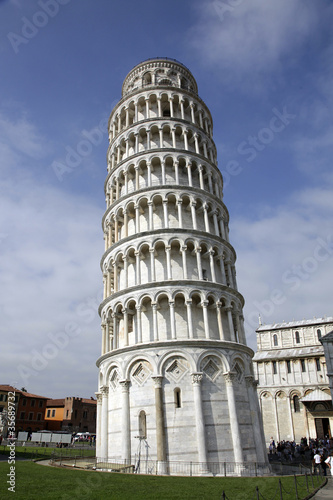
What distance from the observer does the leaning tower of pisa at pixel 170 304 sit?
22.9 meters

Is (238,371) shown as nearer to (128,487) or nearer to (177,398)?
(177,398)

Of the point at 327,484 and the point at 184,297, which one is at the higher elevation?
the point at 184,297

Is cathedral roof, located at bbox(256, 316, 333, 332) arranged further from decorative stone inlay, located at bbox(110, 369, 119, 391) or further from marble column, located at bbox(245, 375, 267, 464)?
decorative stone inlay, located at bbox(110, 369, 119, 391)

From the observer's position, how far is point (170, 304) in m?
25.6

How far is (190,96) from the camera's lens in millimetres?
36312

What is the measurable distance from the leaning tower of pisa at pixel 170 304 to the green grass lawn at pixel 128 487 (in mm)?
3364

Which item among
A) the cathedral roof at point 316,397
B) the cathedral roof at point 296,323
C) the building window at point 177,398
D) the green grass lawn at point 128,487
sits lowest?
the green grass lawn at point 128,487

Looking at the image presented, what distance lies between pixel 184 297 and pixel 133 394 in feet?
23.5

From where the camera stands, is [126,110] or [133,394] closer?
[133,394]

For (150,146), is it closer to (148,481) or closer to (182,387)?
(182,387)

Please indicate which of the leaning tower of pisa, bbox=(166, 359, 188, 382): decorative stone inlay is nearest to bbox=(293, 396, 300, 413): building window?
the leaning tower of pisa

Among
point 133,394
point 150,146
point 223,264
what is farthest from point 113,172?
point 133,394

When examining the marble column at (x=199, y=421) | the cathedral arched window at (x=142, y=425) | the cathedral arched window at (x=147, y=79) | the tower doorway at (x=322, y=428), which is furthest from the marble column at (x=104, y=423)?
the tower doorway at (x=322, y=428)

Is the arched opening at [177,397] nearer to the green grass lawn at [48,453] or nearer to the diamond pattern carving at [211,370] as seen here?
the diamond pattern carving at [211,370]
